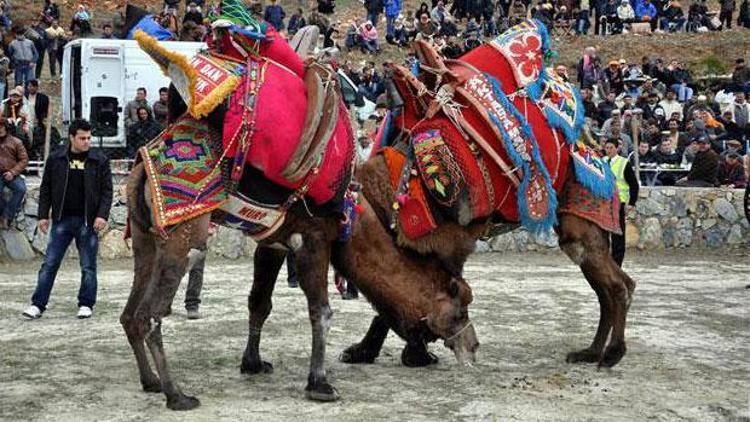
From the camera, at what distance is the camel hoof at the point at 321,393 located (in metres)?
7.53

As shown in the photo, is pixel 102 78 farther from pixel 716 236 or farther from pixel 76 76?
pixel 716 236

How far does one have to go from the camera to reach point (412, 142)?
335 inches

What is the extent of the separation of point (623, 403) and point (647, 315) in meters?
4.01

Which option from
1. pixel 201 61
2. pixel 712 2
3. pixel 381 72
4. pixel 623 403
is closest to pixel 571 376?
pixel 623 403

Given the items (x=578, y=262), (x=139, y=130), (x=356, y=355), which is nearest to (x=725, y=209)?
(x=578, y=262)

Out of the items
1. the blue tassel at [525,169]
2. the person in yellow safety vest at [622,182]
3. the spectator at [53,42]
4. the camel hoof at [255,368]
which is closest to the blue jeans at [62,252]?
the camel hoof at [255,368]

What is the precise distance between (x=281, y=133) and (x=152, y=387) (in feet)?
6.61

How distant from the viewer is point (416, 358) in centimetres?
866

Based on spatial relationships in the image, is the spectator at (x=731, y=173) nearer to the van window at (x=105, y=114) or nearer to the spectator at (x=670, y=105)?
the spectator at (x=670, y=105)

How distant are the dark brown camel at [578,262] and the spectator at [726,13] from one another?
2845 centimetres

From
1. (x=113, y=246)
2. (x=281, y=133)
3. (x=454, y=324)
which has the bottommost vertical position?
(x=113, y=246)

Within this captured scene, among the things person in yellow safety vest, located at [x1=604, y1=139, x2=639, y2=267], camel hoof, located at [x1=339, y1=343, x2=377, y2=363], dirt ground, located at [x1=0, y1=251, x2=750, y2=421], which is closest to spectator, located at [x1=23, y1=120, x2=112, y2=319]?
dirt ground, located at [x1=0, y1=251, x2=750, y2=421]

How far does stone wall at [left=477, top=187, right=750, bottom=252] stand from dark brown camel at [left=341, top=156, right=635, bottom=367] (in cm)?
885

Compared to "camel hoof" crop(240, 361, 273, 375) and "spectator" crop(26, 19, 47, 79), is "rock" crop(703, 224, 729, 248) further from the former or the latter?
"spectator" crop(26, 19, 47, 79)
